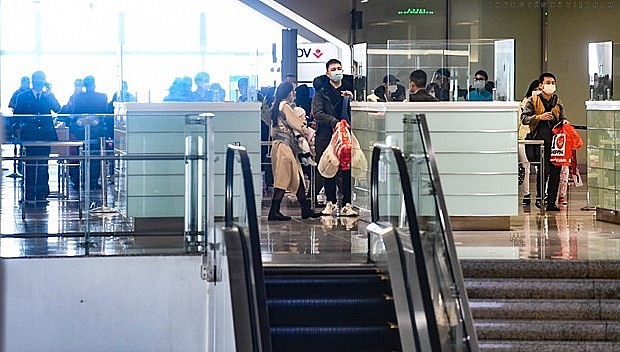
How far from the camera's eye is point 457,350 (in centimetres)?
553

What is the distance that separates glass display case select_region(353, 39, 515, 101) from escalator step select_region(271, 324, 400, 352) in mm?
3677

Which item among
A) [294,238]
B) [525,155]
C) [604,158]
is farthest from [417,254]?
[525,155]

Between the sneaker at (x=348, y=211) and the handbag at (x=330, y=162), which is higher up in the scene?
the handbag at (x=330, y=162)

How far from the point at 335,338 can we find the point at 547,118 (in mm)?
6167

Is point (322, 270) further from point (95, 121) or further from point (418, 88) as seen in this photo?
point (418, 88)

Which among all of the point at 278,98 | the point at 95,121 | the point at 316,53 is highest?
the point at 316,53

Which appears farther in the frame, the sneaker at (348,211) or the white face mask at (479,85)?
the sneaker at (348,211)

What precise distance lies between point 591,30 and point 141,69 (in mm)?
10520

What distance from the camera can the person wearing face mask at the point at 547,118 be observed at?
12.4 m

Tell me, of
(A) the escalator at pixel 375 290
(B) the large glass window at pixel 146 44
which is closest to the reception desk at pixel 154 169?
(A) the escalator at pixel 375 290

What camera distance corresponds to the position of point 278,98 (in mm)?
11055

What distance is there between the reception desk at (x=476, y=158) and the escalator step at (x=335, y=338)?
3.21 meters

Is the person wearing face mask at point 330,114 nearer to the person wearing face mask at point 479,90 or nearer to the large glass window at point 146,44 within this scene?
the large glass window at point 146,44

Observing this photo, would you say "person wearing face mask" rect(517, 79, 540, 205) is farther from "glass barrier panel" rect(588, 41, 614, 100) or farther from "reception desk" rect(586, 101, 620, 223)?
"reception desk" rect(586, 101, 620, 223)
